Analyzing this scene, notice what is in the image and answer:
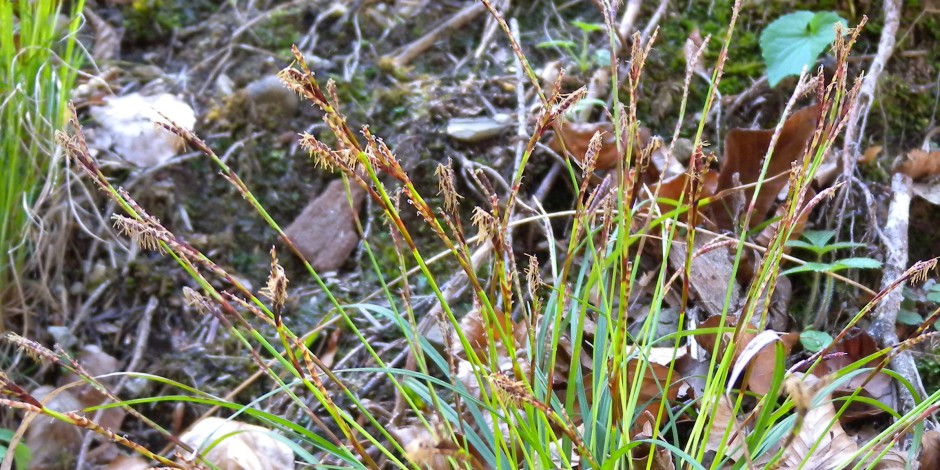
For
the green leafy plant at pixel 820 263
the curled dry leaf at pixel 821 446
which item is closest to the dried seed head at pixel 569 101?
the curled dry leaf at pixel 821 446

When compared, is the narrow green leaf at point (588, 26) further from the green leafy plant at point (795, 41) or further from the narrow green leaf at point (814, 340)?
the narrow green leaf at point (814, 340)

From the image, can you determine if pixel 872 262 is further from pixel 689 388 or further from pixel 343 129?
pixel 343 129

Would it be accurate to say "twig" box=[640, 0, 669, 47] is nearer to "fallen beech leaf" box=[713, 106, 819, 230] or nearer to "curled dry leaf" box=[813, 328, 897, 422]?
"fallen beech leaf" box=[713, 106, 819, 230]

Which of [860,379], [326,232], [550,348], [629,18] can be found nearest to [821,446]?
[860,379]

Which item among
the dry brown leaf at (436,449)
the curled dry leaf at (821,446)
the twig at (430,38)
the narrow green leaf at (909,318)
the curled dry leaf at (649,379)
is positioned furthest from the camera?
the twig at (430,38)

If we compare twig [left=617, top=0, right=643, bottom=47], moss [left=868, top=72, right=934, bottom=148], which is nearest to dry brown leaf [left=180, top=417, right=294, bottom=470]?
twig [left=617, top=0, right=643, bottom=47]

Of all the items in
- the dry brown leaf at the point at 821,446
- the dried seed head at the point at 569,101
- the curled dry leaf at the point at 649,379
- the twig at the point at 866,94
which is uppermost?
the dried seed head at the point at 569,101

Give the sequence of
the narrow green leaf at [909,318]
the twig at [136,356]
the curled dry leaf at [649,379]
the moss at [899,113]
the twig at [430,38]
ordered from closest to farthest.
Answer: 1. the curled dry leaf at [649,379]
2. the narrow green leaf at [909,318]
3. the twig at [136,356]
4. the moss at [899,113]
5. the twig at [430,38]
